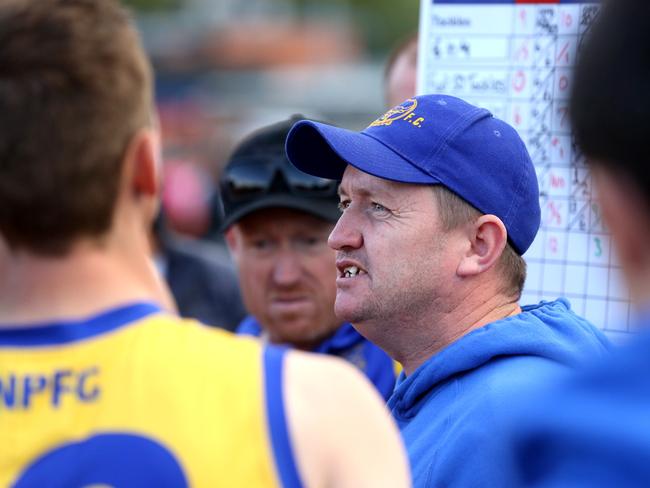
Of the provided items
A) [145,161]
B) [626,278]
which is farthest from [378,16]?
[626,278]

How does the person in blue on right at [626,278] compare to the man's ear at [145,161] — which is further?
the man's ear at [145,161]

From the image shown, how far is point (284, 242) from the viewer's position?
12.0 feet

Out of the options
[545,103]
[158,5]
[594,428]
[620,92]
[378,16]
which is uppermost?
[620,92]

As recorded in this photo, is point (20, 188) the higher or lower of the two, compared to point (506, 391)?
higher

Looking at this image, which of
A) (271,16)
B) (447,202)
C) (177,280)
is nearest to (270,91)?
(271,16)

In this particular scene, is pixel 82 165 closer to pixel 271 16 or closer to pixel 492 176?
pixel 492 176

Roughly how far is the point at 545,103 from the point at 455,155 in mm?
768

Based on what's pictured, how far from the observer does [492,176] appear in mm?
2609

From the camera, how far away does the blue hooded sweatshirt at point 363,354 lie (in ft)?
10.7

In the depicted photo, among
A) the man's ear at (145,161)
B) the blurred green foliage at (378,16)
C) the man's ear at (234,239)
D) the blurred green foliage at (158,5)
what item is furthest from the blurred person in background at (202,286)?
the blurred green foliage at (158,5)

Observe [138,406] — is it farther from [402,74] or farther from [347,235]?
[402,74]

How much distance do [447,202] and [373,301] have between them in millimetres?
317

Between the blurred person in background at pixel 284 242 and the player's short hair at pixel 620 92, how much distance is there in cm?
230

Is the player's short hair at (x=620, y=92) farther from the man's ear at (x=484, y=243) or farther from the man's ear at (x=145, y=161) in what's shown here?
the man's ear at (x=484, y=243)
